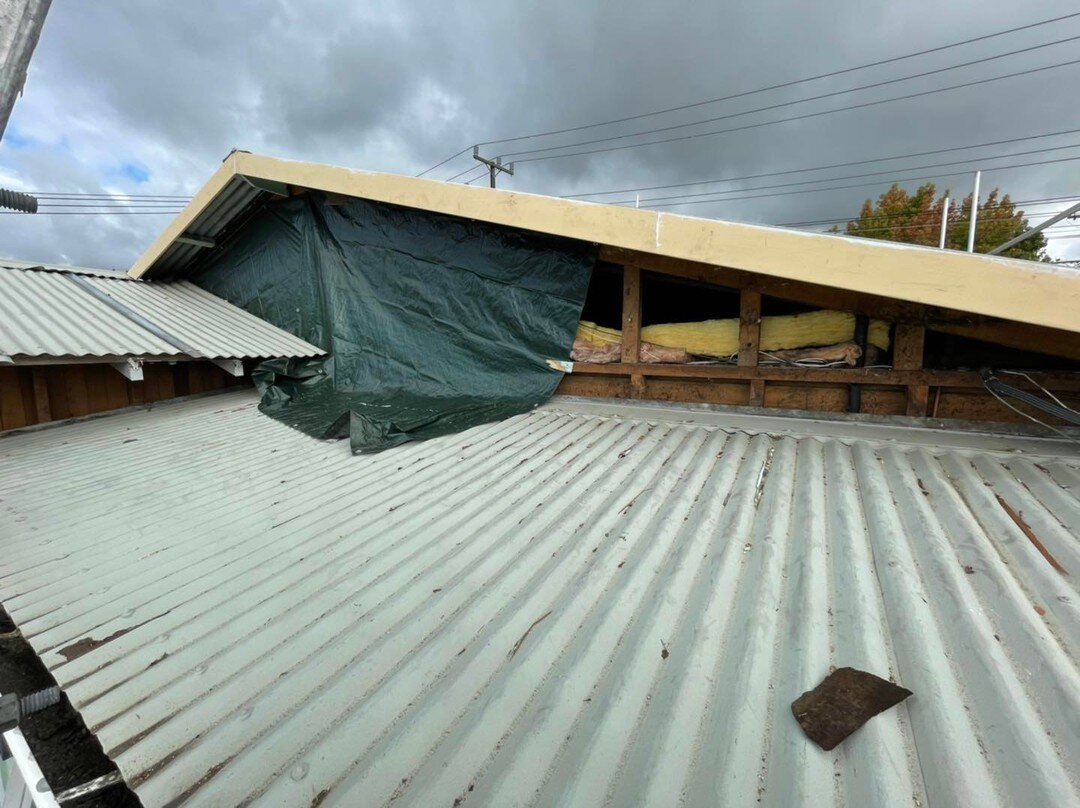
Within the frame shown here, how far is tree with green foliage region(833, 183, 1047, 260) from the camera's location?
1708 centimetres

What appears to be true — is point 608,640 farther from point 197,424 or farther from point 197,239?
point 197,239

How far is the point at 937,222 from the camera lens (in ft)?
57.6

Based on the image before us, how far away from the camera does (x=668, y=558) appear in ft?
6.21

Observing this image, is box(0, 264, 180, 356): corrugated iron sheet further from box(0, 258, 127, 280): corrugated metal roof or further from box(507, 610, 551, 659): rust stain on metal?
box(507, 610, 551, 659): rust stain on metal

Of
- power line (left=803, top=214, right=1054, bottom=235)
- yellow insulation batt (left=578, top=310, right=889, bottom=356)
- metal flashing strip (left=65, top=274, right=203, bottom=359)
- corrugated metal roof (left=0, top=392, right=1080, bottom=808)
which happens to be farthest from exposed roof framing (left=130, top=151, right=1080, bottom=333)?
power line (left=803, top=214, right=1054, bottom=235)

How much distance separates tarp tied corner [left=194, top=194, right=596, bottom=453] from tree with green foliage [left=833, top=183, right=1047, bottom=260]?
19.0m

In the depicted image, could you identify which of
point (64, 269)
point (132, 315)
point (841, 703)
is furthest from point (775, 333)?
point (64, 269)

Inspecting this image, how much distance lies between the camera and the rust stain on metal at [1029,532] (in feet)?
5.34

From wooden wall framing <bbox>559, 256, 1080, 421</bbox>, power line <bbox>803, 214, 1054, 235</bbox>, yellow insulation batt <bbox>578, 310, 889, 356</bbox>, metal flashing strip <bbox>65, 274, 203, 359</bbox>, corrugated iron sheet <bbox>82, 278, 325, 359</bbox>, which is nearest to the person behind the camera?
wooden wall framing <bbox>559, 256, 1080, 421</bbox>

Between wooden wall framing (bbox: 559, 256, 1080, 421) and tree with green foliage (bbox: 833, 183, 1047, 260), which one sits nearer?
wooden wall framing (bbox: 559, 256, 1080, 421)

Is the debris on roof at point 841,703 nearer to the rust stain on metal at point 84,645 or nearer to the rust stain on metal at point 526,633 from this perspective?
the rust stain on metal at point 526,633

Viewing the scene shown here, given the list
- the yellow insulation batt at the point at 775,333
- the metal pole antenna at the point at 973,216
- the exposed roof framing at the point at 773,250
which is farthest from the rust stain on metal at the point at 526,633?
the metal pole antenna at the point at 973,216

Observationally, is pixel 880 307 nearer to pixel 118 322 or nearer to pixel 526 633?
pixel 526 633

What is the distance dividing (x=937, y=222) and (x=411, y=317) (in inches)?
885
